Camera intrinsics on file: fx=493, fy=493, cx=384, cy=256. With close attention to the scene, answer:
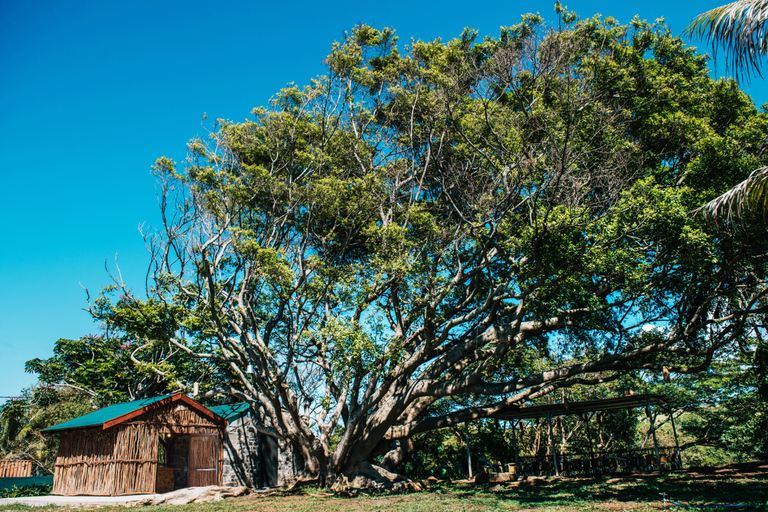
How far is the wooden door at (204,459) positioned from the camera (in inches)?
602

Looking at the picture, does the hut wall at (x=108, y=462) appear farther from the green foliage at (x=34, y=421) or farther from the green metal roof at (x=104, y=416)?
the green foliage at (x=34, y=421)

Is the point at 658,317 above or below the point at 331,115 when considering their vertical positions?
below

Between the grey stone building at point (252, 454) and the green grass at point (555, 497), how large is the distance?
3.55m

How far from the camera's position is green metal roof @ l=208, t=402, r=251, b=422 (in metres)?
16.5

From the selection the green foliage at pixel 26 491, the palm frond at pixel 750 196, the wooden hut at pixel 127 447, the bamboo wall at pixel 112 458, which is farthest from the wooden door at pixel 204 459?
the palm frond at pixel 750 196

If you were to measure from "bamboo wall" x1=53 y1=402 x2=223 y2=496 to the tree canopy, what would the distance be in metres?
2.66

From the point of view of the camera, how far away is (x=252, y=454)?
1689 centimetres

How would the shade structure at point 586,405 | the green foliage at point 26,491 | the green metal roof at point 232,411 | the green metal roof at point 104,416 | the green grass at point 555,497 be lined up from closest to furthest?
the green grass at point 555,497
the green metal roof at point 104,416
the shade structure at point 586,405
the green foliage at point 26,491
the green metal roof at point 232,411

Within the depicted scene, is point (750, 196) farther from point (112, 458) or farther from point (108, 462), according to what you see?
point (108, 462)

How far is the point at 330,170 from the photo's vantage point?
15188 millimetres

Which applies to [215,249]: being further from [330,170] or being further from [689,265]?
[689,265]

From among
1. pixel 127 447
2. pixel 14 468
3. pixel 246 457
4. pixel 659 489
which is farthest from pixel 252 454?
pixel 659 489

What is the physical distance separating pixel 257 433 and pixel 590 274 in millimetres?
12688

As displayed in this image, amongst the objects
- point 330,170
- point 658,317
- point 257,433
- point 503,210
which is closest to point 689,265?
point 658,317
